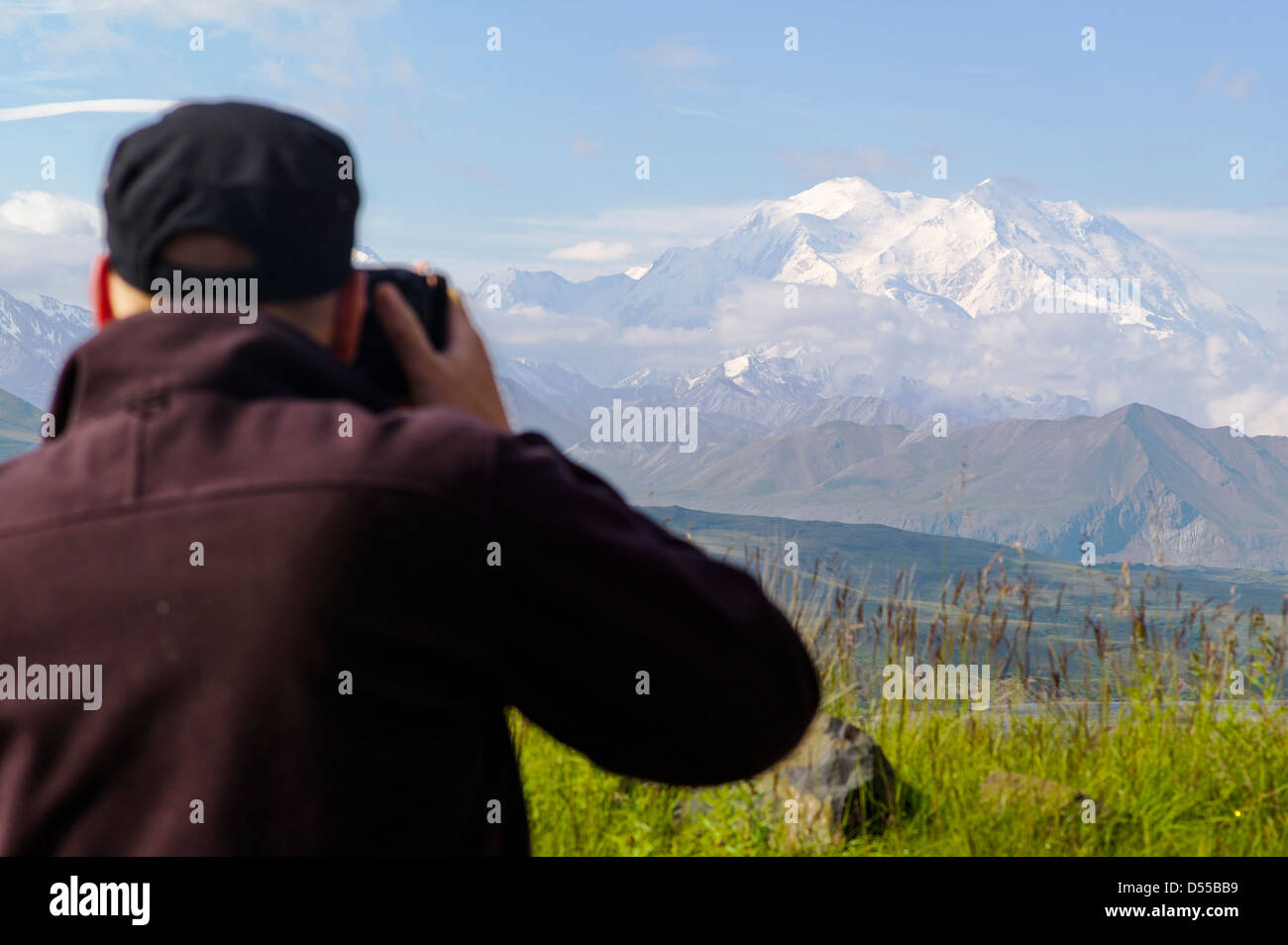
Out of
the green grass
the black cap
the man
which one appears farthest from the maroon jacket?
the green grass

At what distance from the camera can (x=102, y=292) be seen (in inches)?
53.7

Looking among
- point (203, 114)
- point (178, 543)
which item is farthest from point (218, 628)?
point (203, 114)

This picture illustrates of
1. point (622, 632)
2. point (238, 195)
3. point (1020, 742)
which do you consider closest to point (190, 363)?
point (238, 195)

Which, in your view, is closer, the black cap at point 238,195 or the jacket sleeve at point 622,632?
the jacket sleeve at point 622,632

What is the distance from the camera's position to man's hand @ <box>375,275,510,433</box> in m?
1.38

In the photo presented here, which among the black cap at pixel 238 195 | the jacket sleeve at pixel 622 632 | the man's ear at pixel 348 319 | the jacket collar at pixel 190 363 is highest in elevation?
the black cap at pixel 238 195

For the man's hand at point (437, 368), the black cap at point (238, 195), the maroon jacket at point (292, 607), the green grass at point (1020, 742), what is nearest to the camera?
the maroon jacket at point (292, 607)

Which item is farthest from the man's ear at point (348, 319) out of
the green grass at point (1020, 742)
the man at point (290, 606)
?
the green grass at point (1020, 742)

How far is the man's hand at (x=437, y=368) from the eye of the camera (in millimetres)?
1378

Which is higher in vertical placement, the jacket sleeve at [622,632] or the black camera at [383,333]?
the black camera at [383,333]

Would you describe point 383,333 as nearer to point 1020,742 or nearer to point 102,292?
point 102,292

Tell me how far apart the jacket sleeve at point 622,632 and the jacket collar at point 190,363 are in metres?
0.26

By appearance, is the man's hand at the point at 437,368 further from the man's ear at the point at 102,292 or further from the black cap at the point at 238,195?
the man's ear at the point at 102,292

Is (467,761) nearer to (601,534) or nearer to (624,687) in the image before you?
(624,687)
